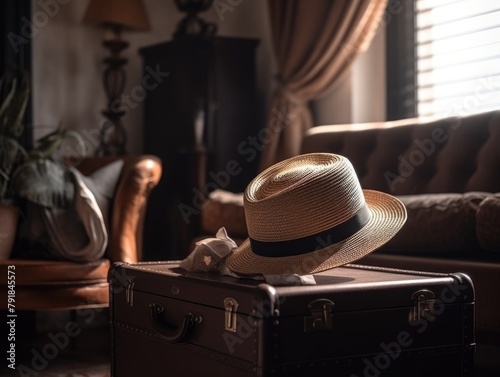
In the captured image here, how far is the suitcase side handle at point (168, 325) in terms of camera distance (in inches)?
69.5

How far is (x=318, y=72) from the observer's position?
4.05 m

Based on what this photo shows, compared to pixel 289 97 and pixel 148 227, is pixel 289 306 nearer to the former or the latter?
pixel 289 97

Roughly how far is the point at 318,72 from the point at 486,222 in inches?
80.8

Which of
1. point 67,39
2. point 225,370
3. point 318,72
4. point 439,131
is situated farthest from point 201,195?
point 225,370

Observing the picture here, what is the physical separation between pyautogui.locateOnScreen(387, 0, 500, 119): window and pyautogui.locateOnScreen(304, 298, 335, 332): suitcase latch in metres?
2.16

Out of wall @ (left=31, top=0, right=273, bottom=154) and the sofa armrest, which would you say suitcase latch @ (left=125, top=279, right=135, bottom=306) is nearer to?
the sofa armrest

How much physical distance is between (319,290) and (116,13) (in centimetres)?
304

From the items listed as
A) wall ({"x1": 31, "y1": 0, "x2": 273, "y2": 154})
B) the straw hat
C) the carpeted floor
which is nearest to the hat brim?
the straw hat

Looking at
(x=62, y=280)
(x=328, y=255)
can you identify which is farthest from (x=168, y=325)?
(x=62, y=280)

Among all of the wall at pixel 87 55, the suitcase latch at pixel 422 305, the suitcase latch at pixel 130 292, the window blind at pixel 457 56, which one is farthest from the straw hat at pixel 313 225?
the wall at pixel 87 55

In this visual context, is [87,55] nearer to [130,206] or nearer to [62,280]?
[130,206]

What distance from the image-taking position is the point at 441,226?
2.30m

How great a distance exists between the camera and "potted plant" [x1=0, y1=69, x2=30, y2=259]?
3028mm

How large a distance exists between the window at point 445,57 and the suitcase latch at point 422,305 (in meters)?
1.95
